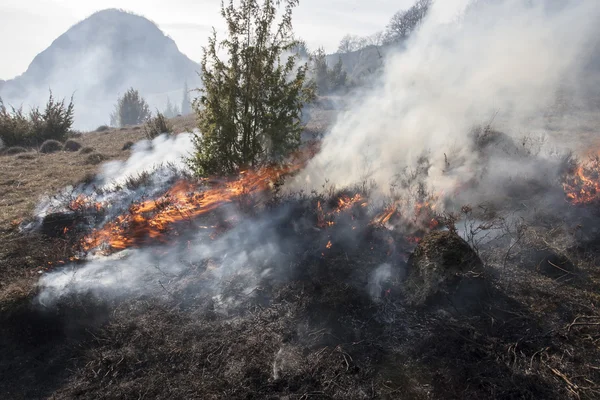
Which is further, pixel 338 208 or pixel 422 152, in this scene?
pixel 422 152

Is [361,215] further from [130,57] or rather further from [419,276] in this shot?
[130,57]

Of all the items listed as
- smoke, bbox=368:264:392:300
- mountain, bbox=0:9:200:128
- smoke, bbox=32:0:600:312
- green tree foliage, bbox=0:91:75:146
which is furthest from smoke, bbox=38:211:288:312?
mountain, bbox=0:9:200:128

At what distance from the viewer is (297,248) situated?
20.2 ft

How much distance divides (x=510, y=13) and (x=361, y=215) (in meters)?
14.6

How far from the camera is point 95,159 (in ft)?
43.5

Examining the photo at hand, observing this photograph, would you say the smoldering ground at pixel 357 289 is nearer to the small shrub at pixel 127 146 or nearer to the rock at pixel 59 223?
the rock at pixel 59 223

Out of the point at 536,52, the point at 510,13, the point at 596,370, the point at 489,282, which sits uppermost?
the point at 510,13

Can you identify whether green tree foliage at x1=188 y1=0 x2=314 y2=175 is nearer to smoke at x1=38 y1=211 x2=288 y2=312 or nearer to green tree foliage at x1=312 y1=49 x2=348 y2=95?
smoke at x1=38 y1=211 x2=288 y2=312

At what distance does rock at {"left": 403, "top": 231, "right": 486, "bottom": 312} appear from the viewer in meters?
4.59

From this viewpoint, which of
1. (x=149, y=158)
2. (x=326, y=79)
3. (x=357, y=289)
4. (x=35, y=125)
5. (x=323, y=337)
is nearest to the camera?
(x=323, y=337)

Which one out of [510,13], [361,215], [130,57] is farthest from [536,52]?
[130,57]

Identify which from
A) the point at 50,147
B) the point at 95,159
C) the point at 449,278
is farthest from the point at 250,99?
the point at 50,147

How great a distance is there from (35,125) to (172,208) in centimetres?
1543

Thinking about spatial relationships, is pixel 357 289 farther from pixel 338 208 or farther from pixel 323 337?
pixel 338 208
